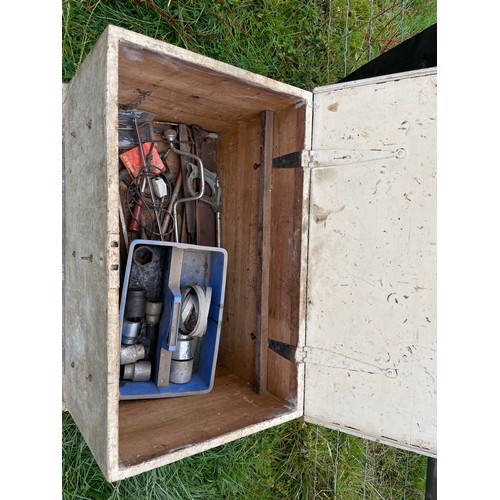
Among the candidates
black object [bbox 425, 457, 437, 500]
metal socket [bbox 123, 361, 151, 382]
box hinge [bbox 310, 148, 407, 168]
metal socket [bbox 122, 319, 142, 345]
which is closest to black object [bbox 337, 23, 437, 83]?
box hinge [bbox 310, 148, 407, 168]

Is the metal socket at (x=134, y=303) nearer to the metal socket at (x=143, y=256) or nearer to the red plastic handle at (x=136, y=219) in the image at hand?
the metal socket at (x=143, y=256)

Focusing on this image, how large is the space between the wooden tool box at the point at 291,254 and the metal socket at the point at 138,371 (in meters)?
0.12

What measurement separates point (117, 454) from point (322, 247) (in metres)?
1.02

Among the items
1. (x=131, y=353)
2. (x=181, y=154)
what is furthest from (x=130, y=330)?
(x=181, y=154)

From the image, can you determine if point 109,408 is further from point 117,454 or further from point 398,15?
point 398,15

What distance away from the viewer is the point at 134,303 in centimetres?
183

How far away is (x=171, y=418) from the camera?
5.49 ft

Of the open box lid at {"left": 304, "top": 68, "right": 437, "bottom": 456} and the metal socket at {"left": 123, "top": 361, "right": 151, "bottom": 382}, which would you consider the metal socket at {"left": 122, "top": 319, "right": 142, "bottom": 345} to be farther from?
the open box lid at {"left": 304, "top": 68, "right": 437, "bottom": 456}

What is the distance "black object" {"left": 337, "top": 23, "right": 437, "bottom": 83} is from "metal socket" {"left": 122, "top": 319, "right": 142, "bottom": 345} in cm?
156

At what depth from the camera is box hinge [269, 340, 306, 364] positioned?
1745 mm

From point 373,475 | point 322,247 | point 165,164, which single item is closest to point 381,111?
point 322,247

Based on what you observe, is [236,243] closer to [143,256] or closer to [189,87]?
[143,256]

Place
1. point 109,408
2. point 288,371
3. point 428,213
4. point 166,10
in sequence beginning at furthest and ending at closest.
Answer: point 166,10, point 288,371, point 428,213, point 109,408

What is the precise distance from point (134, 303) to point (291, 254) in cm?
69
